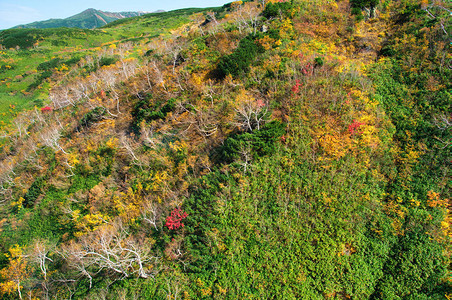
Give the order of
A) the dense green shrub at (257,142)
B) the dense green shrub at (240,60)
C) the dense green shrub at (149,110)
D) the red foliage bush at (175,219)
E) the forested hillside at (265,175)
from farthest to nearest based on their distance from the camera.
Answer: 1. the dense green shrub at (149,110)
2. the dense green shrub at (240,60)
3. the dense green shrub at (257,142)
4. the red foliage bush at (175,219)
5. the forested hillside at (265,175)

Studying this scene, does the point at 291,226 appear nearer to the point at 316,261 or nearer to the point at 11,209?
the point at 316,261

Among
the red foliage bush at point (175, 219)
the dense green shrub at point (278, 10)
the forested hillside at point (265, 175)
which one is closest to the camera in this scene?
the forested hillside at point (265, 175)

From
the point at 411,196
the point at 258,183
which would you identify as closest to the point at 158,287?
the point at 258,183

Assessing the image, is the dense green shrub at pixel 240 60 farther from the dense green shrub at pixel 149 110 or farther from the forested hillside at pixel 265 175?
the dense green shrub at pixel 149 110

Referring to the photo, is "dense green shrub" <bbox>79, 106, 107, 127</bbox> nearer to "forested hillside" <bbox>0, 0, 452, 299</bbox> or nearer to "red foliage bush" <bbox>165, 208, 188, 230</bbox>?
"forested hillside" <bbox>0, 0, 452, 299</bbox>

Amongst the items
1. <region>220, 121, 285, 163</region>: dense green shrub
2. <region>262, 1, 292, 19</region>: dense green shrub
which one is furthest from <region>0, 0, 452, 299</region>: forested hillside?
<region>262, 1, 292, 19</region>: dense green shrub

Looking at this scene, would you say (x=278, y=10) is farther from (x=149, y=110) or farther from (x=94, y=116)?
(x=94, y=116)

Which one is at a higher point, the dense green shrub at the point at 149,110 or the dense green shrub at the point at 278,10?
the dense green shrub at the point at 278,10

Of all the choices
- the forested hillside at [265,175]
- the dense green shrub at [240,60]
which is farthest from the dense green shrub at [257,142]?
the dense green shrub at [240,60]

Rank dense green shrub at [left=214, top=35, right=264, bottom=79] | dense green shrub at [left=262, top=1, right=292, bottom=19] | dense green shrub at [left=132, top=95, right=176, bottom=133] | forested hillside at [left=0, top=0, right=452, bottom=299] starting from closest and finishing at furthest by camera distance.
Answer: forested hillside at [left=0, top=0, right=452, bottom=299] < dense green shrub at [left=214, top=35, right=264, bottom=79] < dense green shrub at [left=132, top=95, right=176, bottom=133] < dense green shrub at [left=262, top=1, right=292, bottom=19]

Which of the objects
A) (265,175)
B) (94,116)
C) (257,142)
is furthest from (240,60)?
(94,116)
